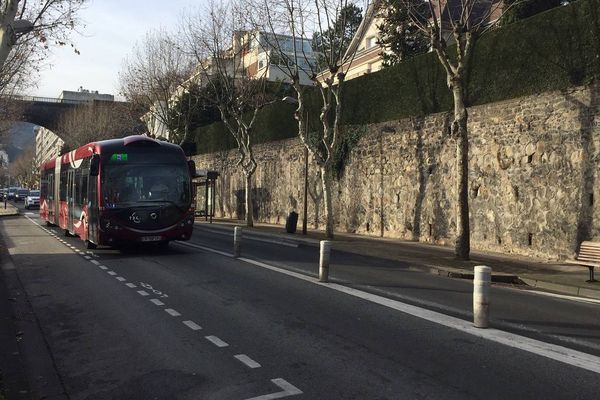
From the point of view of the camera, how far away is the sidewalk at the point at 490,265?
10470 millimetres

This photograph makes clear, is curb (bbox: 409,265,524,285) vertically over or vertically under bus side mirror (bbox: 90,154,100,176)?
under

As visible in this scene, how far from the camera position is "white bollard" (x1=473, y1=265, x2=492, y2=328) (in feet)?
21.7

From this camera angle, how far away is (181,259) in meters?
13.4

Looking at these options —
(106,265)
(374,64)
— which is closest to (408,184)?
(106,265)

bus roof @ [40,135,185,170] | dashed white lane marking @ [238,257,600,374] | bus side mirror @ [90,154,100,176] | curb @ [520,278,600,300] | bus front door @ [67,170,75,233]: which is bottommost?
curb @ [520,278,600,300]

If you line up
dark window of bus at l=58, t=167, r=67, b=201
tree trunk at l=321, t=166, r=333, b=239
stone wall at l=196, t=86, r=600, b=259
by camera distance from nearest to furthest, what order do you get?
stone wall at l=196, t=86, r=600, b=259, dark window of bus at l=58, t=167, r=67, b=201, tree trunk at l=321, t=166, r=333, b=239

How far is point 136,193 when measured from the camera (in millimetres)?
13812

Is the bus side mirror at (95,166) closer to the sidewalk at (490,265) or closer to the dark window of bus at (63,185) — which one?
the dark window of bus at (63,185)

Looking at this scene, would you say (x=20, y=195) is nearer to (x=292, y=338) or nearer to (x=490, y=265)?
(x=490, y=265)

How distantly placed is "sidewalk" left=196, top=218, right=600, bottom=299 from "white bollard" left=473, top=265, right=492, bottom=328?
405cm

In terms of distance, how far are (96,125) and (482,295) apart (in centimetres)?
5768

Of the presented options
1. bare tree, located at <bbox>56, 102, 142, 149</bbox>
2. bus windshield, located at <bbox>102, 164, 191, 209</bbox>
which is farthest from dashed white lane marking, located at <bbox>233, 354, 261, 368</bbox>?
bare tree, located at <bbox>56, 102, 142, 149</bbox>

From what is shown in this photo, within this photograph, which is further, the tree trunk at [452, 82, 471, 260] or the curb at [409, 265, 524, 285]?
the tree trunk at [452, 82, 471, 260]

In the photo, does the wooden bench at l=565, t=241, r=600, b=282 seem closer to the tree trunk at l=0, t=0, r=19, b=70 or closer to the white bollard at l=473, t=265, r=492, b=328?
the white bollard at l=473, t=265, r=492, b=328
